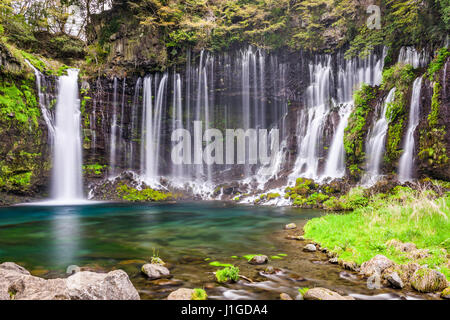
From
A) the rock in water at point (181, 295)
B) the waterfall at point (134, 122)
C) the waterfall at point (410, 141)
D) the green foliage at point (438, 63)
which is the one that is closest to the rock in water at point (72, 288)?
the rock in water at point (181, 295)

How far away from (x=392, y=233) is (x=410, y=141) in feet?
33.7

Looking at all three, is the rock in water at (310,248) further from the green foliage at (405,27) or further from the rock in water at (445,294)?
the green foliage at (405,27)

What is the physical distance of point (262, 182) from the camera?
23.0 meters

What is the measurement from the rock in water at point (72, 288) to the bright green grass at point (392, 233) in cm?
432

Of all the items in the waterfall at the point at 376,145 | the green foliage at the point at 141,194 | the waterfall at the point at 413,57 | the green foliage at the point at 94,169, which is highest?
the waterfall at the point at 413,57

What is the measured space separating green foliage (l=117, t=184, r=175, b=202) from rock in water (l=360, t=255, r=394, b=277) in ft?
61.7

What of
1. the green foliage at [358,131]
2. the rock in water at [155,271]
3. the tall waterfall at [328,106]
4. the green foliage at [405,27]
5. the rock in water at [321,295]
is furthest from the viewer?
the tall waterfall at [328,106]

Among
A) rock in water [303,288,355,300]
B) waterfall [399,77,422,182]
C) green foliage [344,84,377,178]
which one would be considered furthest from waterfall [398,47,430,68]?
rock in water [303,288,355,300]

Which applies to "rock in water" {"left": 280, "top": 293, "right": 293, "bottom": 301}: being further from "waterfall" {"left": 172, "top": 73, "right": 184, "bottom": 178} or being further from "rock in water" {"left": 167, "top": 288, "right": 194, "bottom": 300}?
"waterfall" {"left": 172, "top": 73, "right": 184, "bottom": 178}

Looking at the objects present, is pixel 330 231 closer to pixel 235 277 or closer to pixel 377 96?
pixel 235 277

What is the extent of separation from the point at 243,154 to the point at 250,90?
6.26 m

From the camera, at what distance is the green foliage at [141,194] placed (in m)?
21.8

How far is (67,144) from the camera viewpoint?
21750mm
